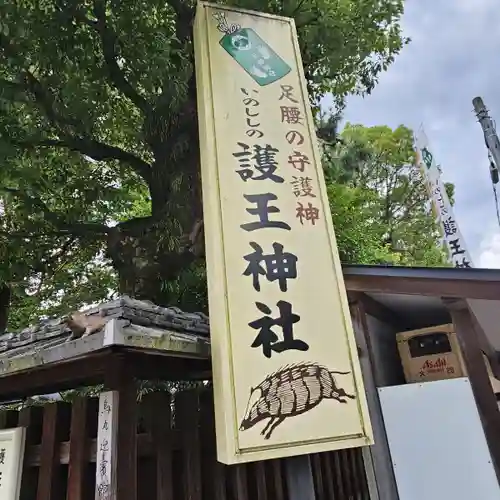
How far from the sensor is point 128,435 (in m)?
2.83

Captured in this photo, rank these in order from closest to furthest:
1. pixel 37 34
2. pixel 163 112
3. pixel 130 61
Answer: pixel 37 34, pixel 130 61, pixel 163 112

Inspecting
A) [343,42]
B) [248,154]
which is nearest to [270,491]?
[248,154]

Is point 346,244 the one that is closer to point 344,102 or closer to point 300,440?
point 344,102

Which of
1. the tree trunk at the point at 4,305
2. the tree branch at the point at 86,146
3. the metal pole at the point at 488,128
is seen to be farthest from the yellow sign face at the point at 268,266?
the tree trunk at the point at 4,305

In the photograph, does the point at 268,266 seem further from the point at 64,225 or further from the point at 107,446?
the point at 64,225

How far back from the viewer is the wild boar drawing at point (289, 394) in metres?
2.96

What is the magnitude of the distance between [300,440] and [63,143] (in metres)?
5.67

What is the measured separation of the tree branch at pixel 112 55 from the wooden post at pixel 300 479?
526 cm

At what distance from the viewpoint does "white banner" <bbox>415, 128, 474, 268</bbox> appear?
771cm

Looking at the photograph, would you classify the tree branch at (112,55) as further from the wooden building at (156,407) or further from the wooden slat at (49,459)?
the wooden slat at (49,459)

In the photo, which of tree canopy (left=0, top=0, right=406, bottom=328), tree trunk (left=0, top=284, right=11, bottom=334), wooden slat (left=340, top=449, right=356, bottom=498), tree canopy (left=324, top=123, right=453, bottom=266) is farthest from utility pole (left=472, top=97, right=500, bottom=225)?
tree trunk (left=0, top=284, right=11, bottom=334)

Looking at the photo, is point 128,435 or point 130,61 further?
point 130,61

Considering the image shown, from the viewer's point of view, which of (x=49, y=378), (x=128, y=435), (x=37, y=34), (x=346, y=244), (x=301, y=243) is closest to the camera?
(x=128, y=435)

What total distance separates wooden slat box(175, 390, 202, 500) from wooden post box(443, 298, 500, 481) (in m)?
2.47
